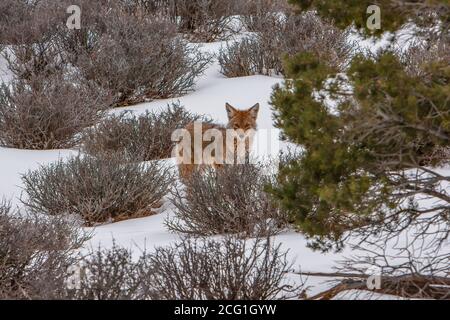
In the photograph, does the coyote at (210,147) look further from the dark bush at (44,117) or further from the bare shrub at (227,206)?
the dark bush at (44,117)

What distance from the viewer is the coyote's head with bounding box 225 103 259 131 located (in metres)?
9.37

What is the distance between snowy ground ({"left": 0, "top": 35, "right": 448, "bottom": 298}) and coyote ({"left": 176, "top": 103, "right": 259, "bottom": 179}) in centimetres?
51

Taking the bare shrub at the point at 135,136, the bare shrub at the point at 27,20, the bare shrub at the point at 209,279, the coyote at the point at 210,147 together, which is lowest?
the bare shrub at the point at 209,279

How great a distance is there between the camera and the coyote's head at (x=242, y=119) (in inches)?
369

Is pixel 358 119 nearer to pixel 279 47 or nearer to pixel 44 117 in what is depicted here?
pixel 44 117

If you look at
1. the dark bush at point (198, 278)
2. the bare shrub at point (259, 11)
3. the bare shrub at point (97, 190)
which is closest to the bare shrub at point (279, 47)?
the bare shrub at point (259, 11)

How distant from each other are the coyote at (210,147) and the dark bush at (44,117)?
2364 millimetres

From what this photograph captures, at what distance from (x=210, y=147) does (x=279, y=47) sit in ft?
16.3

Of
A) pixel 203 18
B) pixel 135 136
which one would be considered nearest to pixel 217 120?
pixel 135 136

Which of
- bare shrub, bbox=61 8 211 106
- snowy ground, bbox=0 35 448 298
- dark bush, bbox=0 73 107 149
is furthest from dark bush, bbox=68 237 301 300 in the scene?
bare shrub, bbox=61 8 211 106

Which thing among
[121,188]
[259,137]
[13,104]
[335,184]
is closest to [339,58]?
[259,137]

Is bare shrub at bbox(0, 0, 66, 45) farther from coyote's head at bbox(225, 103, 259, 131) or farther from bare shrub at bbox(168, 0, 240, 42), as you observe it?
coyote's head at bbox(225, 103, 259, 131)
